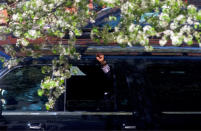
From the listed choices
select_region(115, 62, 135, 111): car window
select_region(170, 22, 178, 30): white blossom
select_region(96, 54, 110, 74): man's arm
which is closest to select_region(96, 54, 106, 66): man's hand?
select_region(96, 54, 110, 74): man's arm

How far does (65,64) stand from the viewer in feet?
10.9

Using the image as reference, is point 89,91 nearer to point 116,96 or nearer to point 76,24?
point 116,96

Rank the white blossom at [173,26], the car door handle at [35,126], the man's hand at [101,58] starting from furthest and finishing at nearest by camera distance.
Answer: the man's hand at [101,58] → the car door handle at [35,126] → the white blossom at [173,26]

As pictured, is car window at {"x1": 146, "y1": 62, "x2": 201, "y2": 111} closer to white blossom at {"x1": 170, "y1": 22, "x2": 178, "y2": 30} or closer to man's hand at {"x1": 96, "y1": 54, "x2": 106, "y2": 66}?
man's hand at {"x1": 96, "y1": 54, "x2": 106, "y2": 66}

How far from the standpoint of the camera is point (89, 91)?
3.41 m

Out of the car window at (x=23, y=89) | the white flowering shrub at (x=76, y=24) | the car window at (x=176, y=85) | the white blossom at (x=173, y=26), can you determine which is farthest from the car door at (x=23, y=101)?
the white blossom at (x=173, y=26)

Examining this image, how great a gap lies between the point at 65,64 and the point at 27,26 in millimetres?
569

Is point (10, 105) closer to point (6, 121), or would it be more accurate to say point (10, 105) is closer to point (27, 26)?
point (6, 121)

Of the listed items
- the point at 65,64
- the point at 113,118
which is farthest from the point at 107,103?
the point at 65,64

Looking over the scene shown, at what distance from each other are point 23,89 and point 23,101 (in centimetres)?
14

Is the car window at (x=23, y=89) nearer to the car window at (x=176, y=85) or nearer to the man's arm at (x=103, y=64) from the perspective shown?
the man's arm at (x=103, y=64)

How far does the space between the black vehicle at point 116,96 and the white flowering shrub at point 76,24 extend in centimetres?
18

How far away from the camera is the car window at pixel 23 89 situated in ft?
11.3

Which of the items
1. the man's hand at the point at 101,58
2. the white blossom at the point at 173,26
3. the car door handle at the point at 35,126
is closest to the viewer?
the white blossom at the point at 173,26
